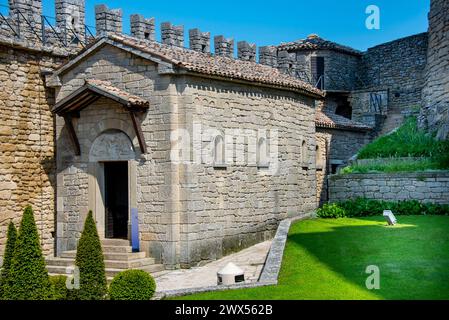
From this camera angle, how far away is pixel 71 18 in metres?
20.0

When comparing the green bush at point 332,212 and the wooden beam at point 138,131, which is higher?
the wooden beam at point 138,131

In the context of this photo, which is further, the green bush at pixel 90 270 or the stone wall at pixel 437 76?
the stone wall at pixel 437 76

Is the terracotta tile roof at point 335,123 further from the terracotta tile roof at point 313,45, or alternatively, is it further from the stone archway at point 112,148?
the stone archway at point 112,148

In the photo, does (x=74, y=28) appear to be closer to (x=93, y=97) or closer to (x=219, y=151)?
(x=93, y=97)

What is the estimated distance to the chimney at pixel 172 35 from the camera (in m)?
23.3

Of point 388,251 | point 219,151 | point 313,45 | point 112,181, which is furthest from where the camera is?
point 313,45

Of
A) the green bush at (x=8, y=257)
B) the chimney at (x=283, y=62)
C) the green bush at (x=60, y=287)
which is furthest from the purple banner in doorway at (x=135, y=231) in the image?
the chimney at (x=283, y=62)

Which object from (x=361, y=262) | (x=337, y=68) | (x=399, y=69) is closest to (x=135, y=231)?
(x=361, y=262)

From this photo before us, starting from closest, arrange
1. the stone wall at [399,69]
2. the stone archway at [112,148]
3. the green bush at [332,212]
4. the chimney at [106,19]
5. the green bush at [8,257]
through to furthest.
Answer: the green bush at [8,257], the stone archway at [112,148], the chimney at [106,19], the green bush at [332,212], the stone wall at [399,69]

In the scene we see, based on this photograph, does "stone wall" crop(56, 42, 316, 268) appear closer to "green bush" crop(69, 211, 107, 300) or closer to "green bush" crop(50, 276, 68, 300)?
"green bush" crop(50, 276, 68, 300)

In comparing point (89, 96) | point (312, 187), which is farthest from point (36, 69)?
point (312, 187)

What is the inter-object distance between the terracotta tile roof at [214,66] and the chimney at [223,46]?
2237 mm

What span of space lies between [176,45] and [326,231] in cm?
871

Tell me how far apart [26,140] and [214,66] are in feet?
17.6
